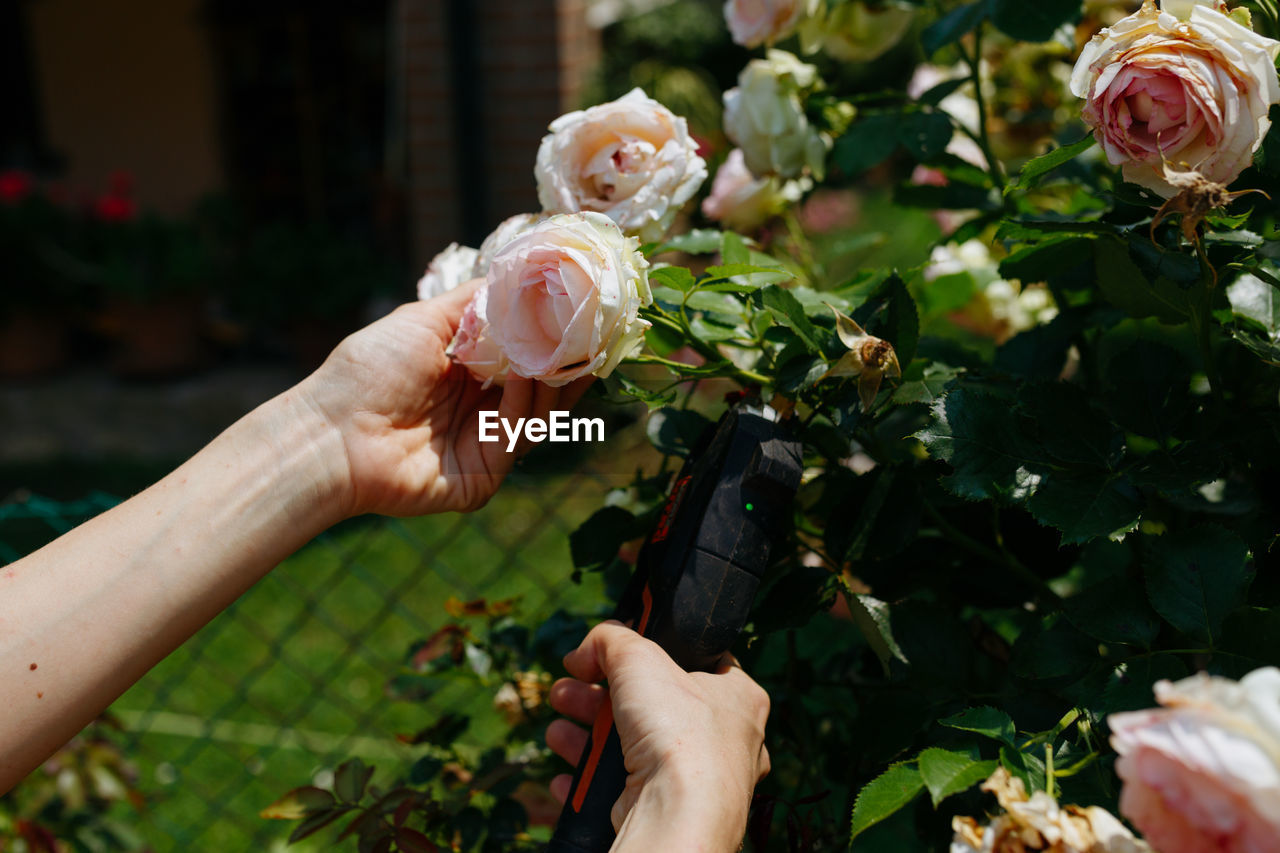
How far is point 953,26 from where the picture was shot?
1.04m

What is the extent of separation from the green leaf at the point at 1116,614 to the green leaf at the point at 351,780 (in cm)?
72

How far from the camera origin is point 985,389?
81 cm

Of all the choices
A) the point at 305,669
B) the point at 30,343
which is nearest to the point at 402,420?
the point at 305,669

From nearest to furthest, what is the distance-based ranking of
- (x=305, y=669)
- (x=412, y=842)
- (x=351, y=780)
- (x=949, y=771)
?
(x=949, y=771) → (x=412, y=842) → (x=351, y=780) → (x=305, y=669)

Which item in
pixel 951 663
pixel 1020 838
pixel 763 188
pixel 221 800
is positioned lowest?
pixel 221 800

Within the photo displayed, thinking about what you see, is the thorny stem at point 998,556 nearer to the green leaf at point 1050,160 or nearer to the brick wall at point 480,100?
the green leaf at point 1050,160

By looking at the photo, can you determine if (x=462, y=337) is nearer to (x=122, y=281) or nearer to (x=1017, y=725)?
(x=1017, y=725)

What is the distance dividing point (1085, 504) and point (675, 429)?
377 mm

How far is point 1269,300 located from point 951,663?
15.5 inches

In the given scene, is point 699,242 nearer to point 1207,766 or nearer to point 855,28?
point 855,28

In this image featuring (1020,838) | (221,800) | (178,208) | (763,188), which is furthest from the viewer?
(178,208)

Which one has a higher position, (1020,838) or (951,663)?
(1020,838)

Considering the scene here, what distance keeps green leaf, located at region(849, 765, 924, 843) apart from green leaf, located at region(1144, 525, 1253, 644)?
21 centimetres

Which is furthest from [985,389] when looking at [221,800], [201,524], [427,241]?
[427,241]
